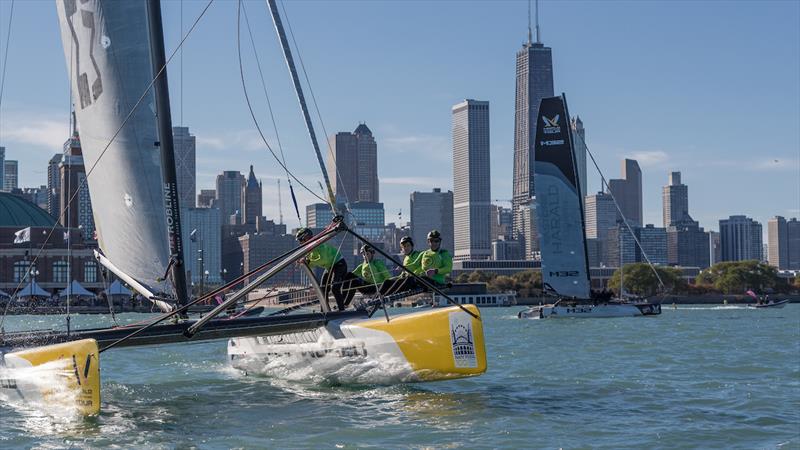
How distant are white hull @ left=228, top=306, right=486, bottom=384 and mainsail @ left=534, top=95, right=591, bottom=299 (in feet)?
128

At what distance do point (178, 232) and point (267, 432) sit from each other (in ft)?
16.8

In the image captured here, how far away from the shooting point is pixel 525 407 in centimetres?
1383

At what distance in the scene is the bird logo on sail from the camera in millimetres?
14305

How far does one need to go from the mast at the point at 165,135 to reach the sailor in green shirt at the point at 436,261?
3.68 metres

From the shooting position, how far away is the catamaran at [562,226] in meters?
54.0

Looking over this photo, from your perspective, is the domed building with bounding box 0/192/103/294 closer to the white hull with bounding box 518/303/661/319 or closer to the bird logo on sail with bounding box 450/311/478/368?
the white hull with bounding box 518/303/661/319

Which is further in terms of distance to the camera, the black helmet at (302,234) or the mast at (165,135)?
the mast at (165,135)

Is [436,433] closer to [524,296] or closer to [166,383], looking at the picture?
[166,383]

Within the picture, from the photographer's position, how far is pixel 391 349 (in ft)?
48.5

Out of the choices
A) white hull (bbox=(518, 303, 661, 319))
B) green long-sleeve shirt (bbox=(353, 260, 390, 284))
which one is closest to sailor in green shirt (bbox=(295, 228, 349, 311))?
green long-sleeve shirt (bbox=(353, 260, 390, 284))

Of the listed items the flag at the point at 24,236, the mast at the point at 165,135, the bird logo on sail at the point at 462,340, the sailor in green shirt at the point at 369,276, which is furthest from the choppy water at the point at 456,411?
the flag at the point at 24,236

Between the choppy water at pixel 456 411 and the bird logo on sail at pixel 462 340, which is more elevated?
the bird logo on sail at pixel 462 340

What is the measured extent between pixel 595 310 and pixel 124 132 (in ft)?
131

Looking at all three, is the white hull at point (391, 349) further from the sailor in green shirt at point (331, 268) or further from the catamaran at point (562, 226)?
the catamaran at point (562, 226)
